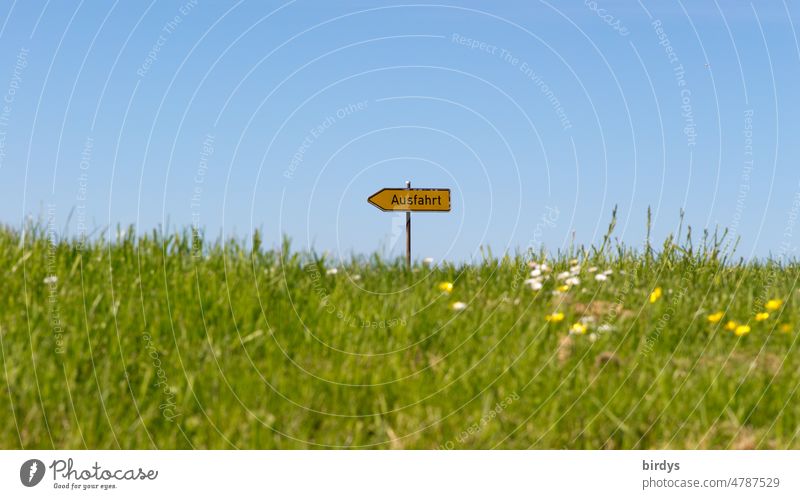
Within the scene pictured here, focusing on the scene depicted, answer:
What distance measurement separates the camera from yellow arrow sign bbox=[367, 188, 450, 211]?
8.30 metres

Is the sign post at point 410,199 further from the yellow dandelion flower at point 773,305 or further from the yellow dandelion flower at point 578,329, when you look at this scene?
the yellow dandelion flower at point 773,305

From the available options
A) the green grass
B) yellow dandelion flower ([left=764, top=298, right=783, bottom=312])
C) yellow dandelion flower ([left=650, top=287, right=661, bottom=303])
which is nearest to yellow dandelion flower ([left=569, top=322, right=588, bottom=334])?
the green grass

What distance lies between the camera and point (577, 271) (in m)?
8.47

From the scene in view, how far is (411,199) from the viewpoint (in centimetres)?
834

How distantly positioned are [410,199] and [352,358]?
2.26m

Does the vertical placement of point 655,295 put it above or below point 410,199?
below

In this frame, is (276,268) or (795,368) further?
(276,268)

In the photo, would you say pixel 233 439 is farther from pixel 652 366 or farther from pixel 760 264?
pixel 760 264

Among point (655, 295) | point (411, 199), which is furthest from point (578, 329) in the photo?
point (411, 199)

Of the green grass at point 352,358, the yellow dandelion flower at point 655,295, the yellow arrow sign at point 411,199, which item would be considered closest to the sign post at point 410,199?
the yellow arrow sign at point 411,199

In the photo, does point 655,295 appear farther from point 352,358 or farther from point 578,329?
point 352,358

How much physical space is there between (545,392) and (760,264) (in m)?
4.91
